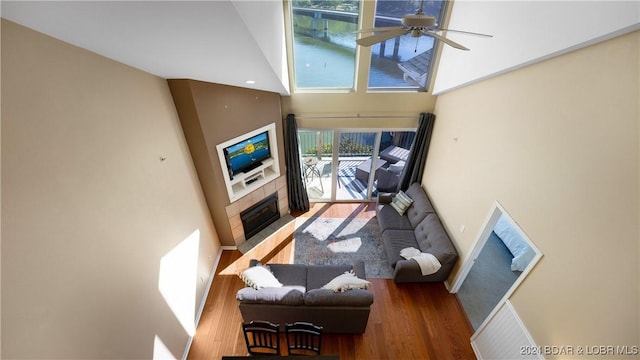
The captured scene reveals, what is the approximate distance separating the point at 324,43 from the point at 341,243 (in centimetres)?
349

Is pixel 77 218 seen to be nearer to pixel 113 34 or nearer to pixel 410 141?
pixel 113 34

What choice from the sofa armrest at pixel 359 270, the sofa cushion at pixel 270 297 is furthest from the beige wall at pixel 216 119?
the sofa armrest at pixel 359 270

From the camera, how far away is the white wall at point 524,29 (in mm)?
1760

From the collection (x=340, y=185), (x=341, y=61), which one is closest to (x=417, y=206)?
(x=340, y=185)

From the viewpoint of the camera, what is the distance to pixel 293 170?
5.14m

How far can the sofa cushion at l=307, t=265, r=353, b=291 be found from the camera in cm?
373

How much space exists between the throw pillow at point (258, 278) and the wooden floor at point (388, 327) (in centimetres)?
88

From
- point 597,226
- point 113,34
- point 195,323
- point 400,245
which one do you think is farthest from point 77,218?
point 400,245

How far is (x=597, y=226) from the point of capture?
1.93 metres

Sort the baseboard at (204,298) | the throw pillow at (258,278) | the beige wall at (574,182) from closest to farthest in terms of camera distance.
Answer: the beige wall at (574,182), the throw pillow at (258,278), the baseboard at (204,298)

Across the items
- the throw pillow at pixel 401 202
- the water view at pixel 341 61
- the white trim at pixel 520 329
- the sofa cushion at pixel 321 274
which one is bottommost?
the sofa cushion at pixel 321 274

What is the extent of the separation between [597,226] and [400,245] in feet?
8.69

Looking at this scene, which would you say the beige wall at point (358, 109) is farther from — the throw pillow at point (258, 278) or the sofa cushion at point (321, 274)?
the throw pillow at point (258, 278)

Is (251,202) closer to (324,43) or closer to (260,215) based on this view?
(260,215)
